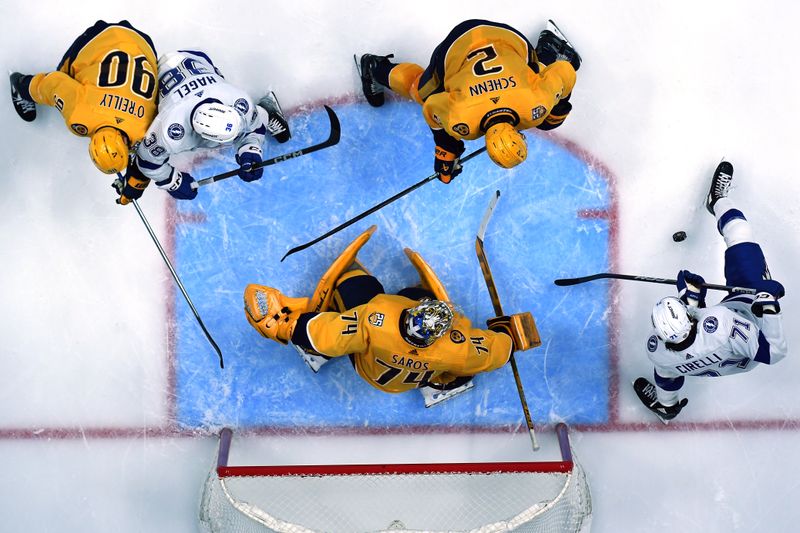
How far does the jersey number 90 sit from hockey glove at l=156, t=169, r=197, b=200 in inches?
20.3

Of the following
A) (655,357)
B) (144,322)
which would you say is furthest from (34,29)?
(655,357)

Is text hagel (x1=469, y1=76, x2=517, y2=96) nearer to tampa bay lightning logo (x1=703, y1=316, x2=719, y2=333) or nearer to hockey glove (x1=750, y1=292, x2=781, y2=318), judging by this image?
tampa bay lightning logo (x1=703, y1=316, x2=719, y2=333)

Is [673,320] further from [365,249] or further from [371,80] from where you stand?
[371,80]

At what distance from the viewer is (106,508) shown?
522 centimetres

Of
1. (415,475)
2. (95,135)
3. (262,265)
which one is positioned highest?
(95,135)

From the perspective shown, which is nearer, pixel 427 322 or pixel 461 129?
pixel 427 322

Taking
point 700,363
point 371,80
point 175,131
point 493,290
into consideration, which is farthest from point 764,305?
point 175,131

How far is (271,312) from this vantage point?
4699 mm

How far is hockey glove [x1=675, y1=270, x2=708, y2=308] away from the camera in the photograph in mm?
4566

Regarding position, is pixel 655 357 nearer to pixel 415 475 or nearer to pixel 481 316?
pixel 481 316

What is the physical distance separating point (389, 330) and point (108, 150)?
5.32 feet

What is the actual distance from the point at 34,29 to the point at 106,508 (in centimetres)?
301

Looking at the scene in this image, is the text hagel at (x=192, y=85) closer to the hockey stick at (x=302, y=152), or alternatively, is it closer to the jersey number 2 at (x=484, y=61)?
the hockey stick at (x=302, y=152)

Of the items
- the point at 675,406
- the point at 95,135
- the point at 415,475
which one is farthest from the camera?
the point at 675,406
